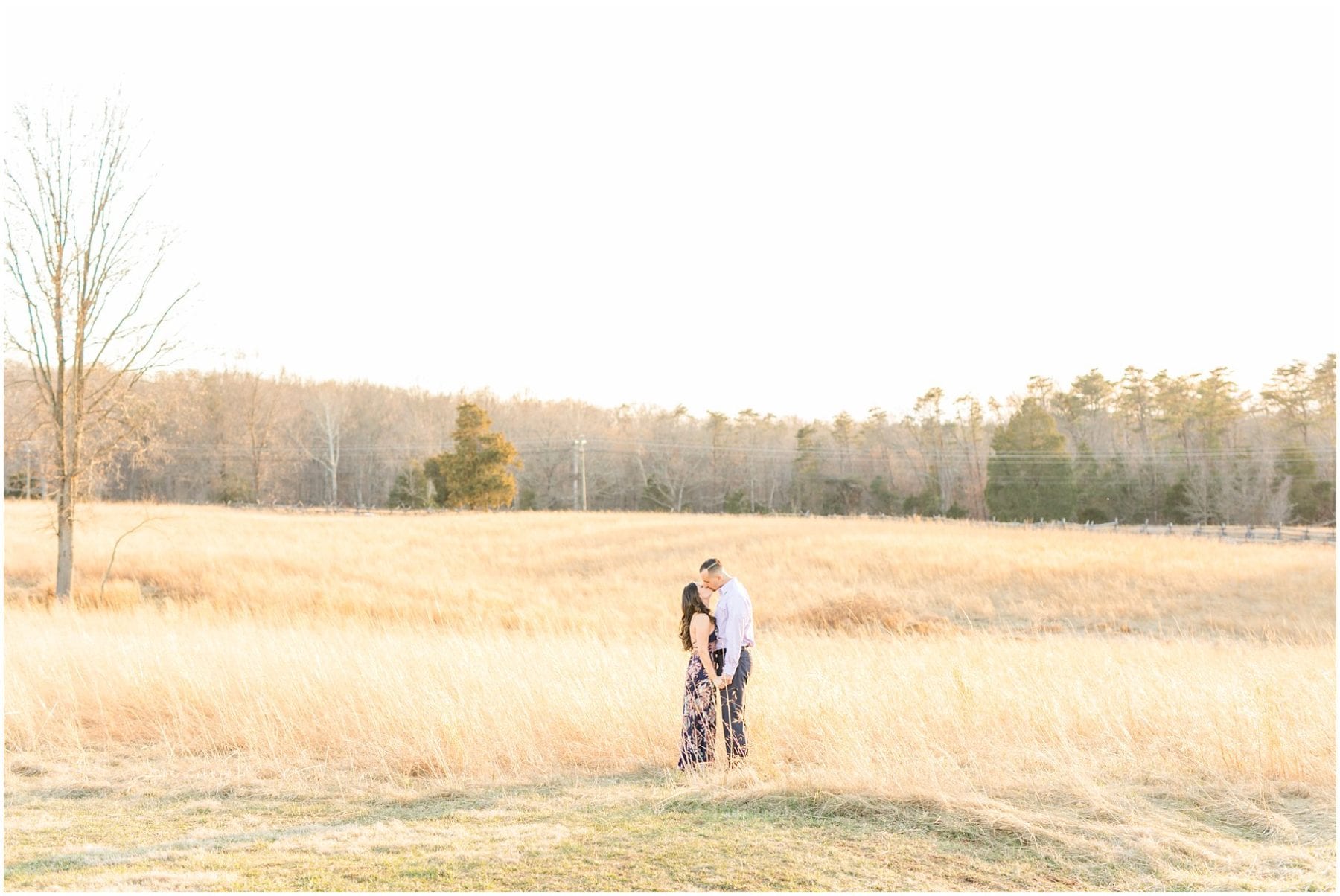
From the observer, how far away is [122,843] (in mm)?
5543

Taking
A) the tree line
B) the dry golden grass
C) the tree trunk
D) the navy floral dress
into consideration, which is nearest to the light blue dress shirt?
the navy floral dress

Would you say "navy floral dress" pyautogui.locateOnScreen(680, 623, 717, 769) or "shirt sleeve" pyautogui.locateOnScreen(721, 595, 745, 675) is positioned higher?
"shirt sleeve" pyautogui.locateOnScreen(721, 595, 745, 675)

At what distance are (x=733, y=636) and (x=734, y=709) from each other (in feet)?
1.78

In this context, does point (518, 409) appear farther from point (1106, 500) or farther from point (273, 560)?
point (273, 560)

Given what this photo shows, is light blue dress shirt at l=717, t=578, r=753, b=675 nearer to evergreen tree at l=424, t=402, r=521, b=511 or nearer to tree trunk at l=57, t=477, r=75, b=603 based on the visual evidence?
tree trunk at l=57, t=477, r=75, b=603

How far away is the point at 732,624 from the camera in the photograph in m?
6.96

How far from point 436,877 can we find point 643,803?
5.43 ft

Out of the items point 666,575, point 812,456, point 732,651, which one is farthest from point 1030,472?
point 732,651

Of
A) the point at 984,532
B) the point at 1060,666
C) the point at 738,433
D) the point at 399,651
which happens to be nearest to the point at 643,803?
the point at 399,651

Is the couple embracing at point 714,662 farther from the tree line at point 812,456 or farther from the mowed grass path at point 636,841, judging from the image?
the tree line at point 812,456

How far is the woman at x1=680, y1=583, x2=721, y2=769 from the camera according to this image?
6965 mm

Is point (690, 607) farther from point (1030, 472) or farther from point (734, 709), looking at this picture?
point (1030, 472)

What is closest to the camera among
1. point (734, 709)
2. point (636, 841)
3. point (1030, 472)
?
point (636, 841)

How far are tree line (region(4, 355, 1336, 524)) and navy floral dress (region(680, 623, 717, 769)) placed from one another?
44.1 metres
